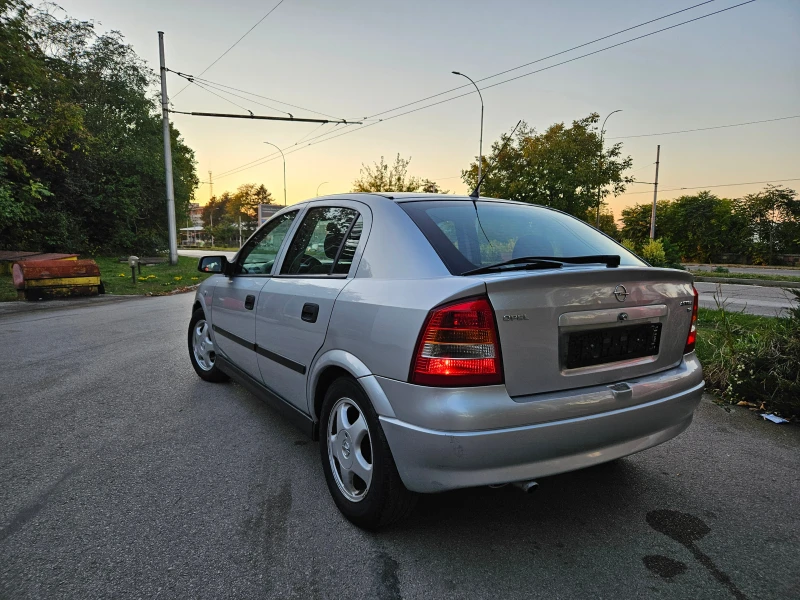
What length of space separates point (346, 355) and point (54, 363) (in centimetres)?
485

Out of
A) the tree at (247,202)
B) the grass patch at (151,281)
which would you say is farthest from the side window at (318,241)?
the tree at (247,202)

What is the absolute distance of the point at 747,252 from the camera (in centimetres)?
4088

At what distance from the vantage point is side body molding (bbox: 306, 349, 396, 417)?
210 cm

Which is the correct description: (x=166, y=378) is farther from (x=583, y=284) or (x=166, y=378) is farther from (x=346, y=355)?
(x=583, y=284)

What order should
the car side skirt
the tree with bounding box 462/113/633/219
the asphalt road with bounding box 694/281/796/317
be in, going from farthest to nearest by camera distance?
the tree with bounding box 462/113/633/219 < the asphalt road with bounding box 694/281/796/317 < the car side skirt

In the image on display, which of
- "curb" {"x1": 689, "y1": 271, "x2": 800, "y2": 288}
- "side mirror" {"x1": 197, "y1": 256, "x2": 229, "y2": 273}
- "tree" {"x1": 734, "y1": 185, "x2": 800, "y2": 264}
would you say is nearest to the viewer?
"side mirror" {"x1": 197, "y1": 256, "x2": 229, "y2": 273}

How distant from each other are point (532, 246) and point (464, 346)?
0.94 meters

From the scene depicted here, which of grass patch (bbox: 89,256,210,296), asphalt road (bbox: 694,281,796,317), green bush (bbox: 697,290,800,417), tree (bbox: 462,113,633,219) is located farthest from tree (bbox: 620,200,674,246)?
green bush (bbox: 697,290,800,417)

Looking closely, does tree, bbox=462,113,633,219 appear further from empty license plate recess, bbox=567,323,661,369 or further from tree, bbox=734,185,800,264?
empty license plate recess, bbox=567,323,661,369

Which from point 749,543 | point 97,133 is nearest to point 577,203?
point 97,133

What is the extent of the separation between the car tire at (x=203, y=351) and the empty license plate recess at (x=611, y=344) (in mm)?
3452

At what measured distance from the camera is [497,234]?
8.52 feet

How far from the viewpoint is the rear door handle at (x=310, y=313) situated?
266 cm

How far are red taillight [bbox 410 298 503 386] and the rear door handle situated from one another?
0.92 meters
